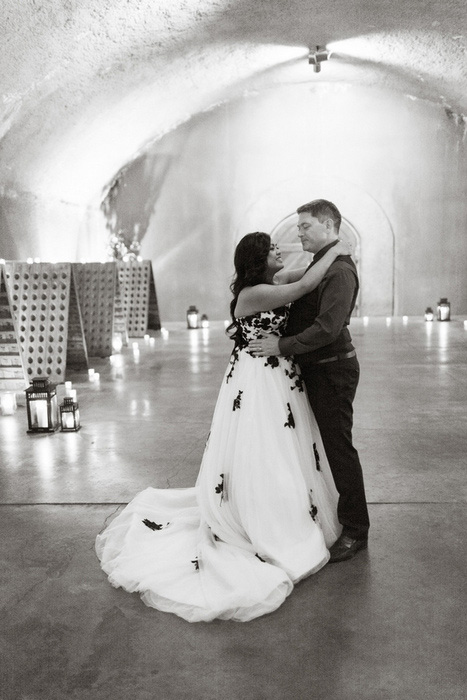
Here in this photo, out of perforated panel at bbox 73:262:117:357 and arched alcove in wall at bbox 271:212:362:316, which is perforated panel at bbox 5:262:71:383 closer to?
perforated panel at bbox 73:262:117:357

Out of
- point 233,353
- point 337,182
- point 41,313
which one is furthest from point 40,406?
point 337,182

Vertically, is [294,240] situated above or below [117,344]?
above

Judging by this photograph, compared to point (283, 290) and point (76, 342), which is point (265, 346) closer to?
point (283, 290)

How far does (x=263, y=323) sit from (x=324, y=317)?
12.5 inches

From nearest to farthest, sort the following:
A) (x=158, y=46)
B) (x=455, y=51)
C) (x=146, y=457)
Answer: (x=146, y=457) → (x=158, y=46) → (x=455, y=51)

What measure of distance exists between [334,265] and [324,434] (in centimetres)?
76

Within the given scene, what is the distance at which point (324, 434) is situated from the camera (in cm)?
311

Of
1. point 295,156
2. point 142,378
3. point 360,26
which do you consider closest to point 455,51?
point 360,26

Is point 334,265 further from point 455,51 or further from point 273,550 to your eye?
point 455,51

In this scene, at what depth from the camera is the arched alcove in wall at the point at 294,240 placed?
47.0ft

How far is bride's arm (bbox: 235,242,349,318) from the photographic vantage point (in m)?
3.03

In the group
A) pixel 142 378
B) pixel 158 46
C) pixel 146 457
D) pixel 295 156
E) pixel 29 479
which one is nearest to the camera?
pixel 29 479

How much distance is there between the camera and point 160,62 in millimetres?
10414

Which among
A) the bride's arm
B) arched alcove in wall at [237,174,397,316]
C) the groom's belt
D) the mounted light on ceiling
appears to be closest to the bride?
the bride's arm
